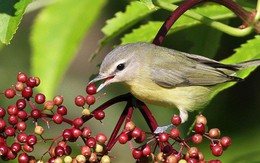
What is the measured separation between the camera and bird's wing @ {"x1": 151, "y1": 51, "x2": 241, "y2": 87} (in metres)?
5.32

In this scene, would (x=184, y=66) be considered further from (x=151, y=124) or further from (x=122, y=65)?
(x=151, y=124)

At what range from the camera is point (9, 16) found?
4062 millimetres

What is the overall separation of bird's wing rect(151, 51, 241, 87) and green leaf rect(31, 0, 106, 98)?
2.71 ft

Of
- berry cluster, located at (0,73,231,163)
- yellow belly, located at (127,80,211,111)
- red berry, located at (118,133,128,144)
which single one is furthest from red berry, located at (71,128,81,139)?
yellow belly, located at (127,80,211,111)

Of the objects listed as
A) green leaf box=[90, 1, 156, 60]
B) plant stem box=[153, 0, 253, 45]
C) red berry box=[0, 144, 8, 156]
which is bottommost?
red berry box=[0, 144, 8, 156]

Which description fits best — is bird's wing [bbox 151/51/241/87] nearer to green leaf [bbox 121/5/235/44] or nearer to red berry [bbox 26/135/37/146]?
green leaf [bbox 121/5/235/44]

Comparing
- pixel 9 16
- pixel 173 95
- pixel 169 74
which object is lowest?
pixel 173 95

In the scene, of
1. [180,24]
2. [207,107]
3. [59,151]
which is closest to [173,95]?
[180,24]

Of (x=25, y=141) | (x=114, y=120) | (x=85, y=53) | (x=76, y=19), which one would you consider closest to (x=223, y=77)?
(x=76, y=19)

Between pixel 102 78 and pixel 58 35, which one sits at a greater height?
pixel 58 35

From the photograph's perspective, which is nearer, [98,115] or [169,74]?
[98,115]

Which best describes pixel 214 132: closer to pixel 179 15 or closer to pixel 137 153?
pixel 137 153

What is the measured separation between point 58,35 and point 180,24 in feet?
2.91

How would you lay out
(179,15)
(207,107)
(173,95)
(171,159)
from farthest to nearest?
(207,107) → (173,95) → (179,15) → (171,159)
